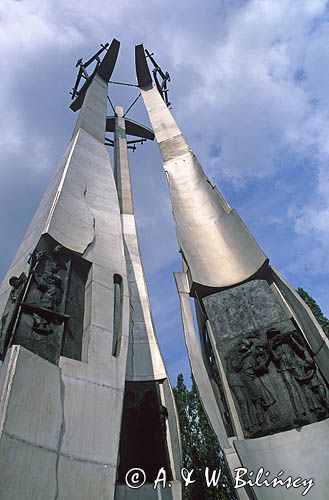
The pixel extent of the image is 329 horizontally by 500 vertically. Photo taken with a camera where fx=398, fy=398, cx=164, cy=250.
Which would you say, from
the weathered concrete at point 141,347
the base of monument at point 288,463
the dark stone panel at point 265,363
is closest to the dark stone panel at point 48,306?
the dark stone panel at point 265,363

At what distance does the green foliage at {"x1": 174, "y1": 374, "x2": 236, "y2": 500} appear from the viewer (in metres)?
14.9

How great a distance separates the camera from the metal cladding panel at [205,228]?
8859mm

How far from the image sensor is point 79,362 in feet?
18.4

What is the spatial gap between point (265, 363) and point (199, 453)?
11292 mm

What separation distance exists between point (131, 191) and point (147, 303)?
5.13 metres

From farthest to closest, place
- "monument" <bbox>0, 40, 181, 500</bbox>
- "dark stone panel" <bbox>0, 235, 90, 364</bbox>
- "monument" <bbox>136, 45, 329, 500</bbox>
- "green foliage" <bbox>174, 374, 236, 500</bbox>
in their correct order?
"green foliage" <bbox>174, 374, 236, 500</bbox> < "monument" <bbox>136, 45, 329, 500</bbox> < "dark stone panel" <bbox>0, 235, 90, 364</bbox> < "monument" <bbox>0, 40, 181, 500</bbox>

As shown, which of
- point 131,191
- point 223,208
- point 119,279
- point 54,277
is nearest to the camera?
point 54,277

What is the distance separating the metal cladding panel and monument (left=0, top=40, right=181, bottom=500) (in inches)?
80.1

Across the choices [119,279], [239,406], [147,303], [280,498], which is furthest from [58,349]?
[147,303]

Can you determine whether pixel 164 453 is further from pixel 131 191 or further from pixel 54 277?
pixel 131 191

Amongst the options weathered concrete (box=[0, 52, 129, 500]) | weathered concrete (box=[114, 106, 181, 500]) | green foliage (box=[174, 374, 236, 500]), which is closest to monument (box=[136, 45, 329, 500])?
weathered concrete (box=[114, 106, 181, 500])

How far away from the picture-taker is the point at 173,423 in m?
8.47

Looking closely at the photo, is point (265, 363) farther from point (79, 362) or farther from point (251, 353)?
point (79, 362)

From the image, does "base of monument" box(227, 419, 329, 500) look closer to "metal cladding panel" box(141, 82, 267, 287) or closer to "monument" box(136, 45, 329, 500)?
"monument" box(136, 45, 329, 500)
